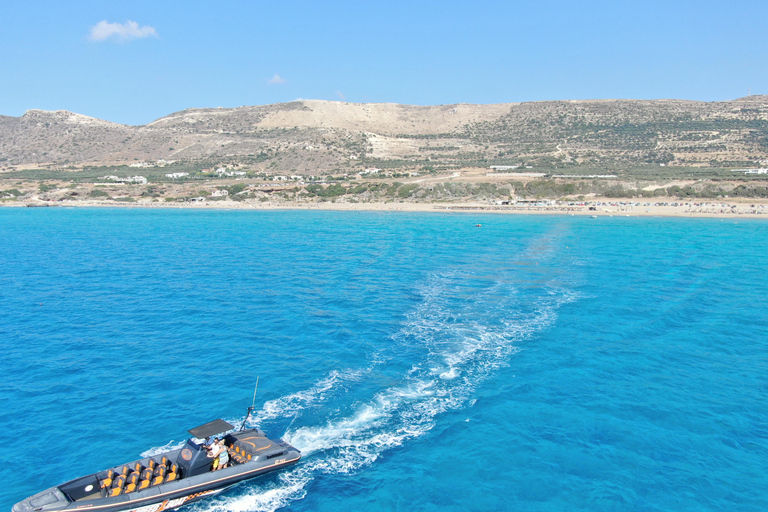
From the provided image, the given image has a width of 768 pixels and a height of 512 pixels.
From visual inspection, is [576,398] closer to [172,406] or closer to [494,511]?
[494,511]

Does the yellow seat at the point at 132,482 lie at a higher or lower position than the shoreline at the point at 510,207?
lower

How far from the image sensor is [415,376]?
924 inches

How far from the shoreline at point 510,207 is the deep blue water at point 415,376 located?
179ft

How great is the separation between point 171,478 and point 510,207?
10256cm

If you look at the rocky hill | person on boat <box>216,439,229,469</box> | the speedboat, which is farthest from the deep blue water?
the rocky hill

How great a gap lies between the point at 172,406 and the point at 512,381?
50.6ft

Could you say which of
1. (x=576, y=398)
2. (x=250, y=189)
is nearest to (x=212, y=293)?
(x=576, y=398)

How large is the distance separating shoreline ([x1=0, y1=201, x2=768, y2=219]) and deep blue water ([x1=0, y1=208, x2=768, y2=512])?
5466 cm

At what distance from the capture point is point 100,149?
192m

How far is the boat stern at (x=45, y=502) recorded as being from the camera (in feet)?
47.5

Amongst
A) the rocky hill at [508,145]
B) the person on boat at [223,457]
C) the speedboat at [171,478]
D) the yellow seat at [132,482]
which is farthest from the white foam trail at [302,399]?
the rocky hill at [508,145]

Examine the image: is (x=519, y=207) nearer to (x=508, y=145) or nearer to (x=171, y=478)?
(x=508, y=145)

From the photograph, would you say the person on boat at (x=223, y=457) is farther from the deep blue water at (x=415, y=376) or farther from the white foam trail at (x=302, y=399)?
the white foam trail at (x=302, y=399)

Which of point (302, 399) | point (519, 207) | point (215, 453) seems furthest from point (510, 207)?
point (215, 453)
